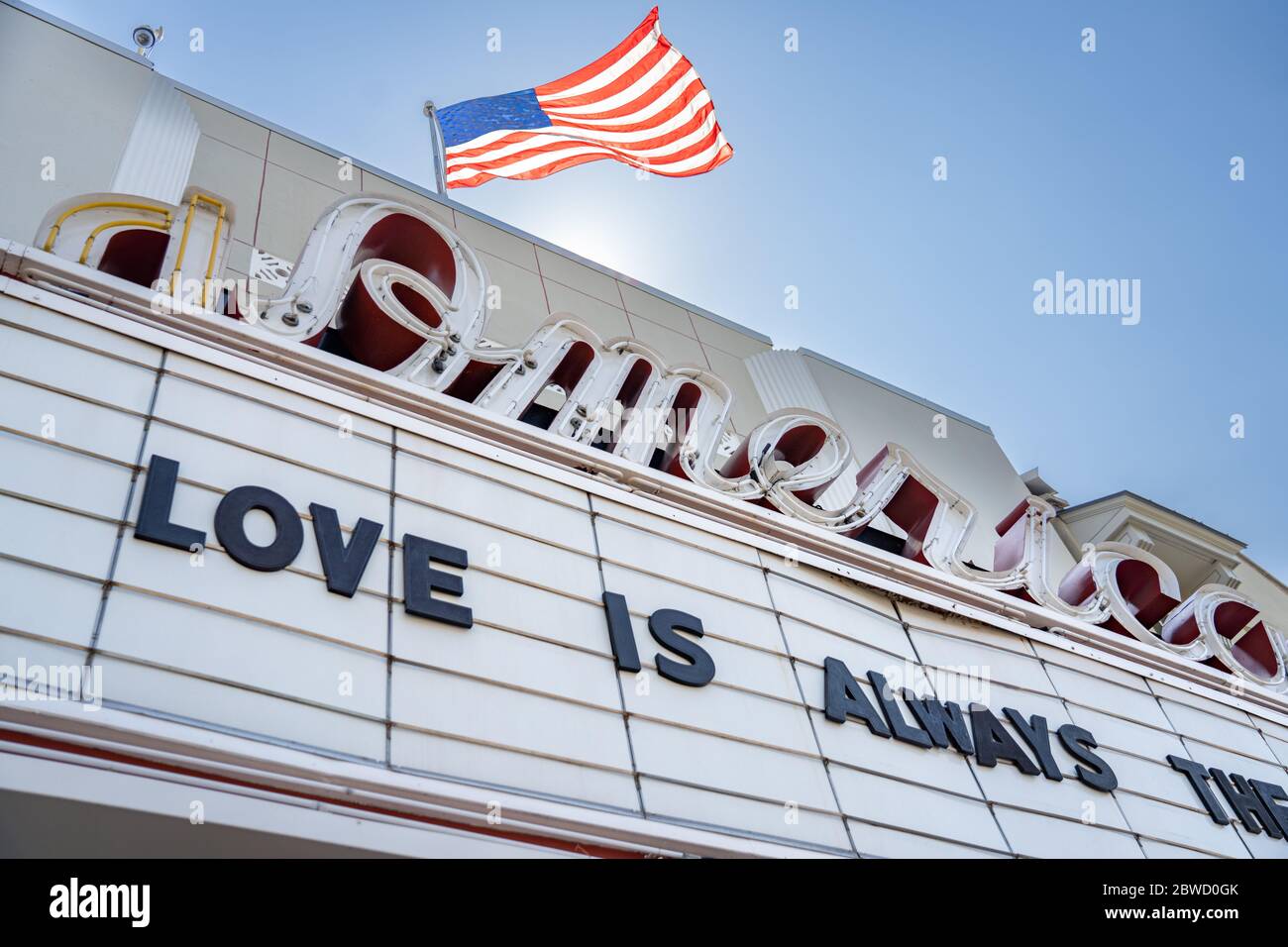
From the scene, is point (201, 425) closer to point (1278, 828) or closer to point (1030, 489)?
point (1278, 828)

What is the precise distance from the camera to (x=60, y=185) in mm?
8844

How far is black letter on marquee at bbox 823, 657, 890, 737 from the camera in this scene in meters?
6.48

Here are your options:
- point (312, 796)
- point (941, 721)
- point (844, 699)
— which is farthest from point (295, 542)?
point (941, 721)

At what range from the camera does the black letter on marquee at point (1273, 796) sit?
8.30 metres

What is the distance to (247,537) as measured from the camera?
502cm

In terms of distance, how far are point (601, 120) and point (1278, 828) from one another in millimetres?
9638

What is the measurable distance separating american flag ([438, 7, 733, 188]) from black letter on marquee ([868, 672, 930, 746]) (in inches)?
297

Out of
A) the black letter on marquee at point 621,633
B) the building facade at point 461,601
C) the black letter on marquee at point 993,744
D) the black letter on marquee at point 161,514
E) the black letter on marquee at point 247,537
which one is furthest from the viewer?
the black letter on marquee at point 993,744

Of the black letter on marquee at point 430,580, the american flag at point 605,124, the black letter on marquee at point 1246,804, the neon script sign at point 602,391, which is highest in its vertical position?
the american flag at point 605,124

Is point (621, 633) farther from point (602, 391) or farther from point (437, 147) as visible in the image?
point (437, 147)

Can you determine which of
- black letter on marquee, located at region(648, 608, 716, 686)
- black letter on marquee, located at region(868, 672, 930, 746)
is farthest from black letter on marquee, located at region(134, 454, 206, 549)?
black letter on marquee, located at region(868, 672, 930, 746)

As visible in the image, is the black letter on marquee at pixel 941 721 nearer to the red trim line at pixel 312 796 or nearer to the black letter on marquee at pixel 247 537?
the red trim line at pixel 312 796

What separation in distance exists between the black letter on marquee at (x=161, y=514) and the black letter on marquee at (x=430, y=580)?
988 mm

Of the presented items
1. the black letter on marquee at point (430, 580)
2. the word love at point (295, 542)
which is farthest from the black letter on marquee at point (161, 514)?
the black letter on marquee at point (430, 580)
